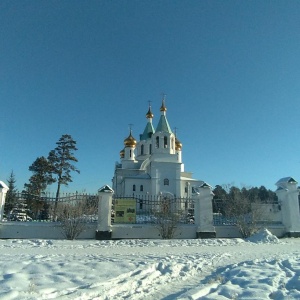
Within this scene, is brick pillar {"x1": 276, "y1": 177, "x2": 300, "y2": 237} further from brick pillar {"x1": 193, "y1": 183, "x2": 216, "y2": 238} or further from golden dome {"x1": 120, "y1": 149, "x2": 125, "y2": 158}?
golden dome {"x1": 120, "y1": 149, "x2": 125, "y2": 158}

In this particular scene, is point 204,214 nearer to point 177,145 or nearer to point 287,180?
point 287,180

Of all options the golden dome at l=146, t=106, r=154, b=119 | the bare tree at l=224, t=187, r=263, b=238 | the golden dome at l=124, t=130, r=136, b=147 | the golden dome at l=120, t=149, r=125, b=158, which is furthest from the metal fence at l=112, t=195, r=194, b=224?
the golden dome at l=146, t=106, r=154, b=119

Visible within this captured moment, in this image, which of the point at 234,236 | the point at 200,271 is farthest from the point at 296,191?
the point at 200,271

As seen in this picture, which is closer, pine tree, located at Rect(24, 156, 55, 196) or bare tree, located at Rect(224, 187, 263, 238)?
bare tree, located at Rect(224, 187, 263, 238)

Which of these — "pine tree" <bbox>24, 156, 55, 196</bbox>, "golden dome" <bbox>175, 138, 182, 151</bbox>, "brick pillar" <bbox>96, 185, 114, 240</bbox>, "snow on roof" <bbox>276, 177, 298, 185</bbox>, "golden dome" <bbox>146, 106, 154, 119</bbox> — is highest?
"golden dome" <bbox>146, 106, 154, 119</bbox>

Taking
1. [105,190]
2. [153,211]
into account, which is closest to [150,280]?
[105,190]

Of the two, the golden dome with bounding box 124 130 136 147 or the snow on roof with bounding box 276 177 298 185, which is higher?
the golden dome with bounding box 124 130 136 147

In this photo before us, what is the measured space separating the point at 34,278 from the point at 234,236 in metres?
11.8

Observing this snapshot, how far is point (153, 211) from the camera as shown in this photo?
48.1ft

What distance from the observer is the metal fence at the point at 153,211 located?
46.6ft

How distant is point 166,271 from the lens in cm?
620

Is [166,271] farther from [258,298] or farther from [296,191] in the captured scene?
[296,191]

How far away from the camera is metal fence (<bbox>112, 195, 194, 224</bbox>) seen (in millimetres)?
14195

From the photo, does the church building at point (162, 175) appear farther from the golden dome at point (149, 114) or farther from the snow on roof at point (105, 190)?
the snow on roof at point (105, 190)
